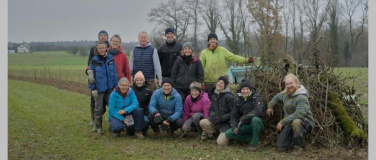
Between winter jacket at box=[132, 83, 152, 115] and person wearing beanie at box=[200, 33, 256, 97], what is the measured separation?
120 centimetres

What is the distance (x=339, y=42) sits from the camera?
132ft

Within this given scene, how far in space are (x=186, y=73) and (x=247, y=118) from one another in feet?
5.17

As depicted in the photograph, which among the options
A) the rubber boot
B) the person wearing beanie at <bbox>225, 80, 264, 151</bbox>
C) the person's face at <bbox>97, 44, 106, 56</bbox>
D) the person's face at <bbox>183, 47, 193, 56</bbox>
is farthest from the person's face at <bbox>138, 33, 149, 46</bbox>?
the person wearing beanie at <bbox>225, 80, 264, 151</bbox>

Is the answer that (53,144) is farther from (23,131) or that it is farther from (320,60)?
(320,60)

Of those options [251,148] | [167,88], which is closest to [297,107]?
[251,148]

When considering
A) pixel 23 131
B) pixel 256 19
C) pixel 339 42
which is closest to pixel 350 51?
pixel 339 42

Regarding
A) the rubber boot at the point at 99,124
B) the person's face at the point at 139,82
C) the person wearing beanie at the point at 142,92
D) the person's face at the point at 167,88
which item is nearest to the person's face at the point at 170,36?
the person wearing beanie at the point at 142,92

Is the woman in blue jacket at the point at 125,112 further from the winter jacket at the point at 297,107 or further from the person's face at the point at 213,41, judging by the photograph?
the winter jacket at the point at 297,107

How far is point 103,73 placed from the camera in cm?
716

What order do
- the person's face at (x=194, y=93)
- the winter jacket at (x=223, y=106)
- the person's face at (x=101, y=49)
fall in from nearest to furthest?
the winter jacket at (x=223, y=106), the person's face at (x=194, y=93), the person's face at (x=101, y=49)

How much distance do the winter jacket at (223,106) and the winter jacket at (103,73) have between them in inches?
83.5

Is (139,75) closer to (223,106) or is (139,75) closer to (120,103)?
(120,103)

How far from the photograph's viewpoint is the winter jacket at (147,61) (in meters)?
7.46

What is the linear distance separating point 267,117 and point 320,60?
5.30 ft
